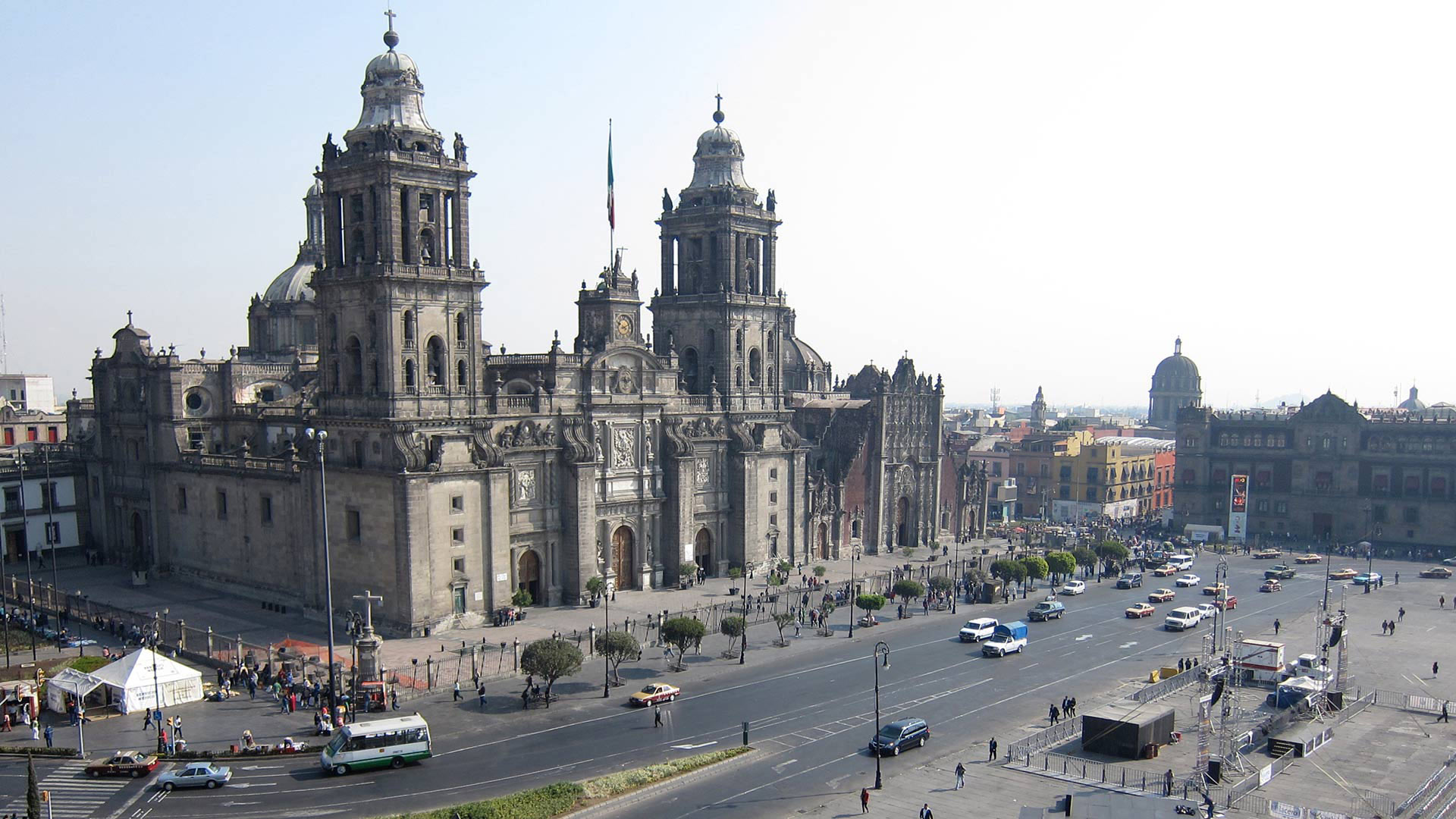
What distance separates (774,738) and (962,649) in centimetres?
1984

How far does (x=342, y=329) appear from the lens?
211ft

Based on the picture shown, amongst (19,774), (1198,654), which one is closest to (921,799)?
(1198,654)

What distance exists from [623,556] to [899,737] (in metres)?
35.2

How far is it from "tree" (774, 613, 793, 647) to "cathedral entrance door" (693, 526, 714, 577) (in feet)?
51.6

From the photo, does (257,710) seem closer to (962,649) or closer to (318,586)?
(318,586)

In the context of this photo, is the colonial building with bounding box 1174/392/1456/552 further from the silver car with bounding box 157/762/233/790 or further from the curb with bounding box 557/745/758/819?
the silver car with bounding box 157/762/233/790

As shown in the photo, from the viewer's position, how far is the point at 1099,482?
119438 millimetres

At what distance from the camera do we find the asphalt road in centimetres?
3756

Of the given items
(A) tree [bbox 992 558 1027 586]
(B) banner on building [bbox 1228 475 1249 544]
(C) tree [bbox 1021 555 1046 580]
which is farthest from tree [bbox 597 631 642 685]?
(B) banner on building [bbox 1228 475 1249 544]

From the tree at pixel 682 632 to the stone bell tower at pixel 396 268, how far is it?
1966 cm

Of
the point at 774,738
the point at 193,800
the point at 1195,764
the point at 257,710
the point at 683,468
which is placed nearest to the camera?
the point at 193,800

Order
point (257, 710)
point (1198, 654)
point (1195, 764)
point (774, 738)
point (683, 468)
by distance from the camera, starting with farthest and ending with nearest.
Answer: point (683, 468)
point (1198, 654)
point (257, 710)
point (774, 738)
point (1195, 764)

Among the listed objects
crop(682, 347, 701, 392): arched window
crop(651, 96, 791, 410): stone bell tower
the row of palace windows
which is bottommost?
the row of palace windows

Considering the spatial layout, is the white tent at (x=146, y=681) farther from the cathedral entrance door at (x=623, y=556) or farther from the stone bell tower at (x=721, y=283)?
the stone bell tower at (x=721, y=283)
